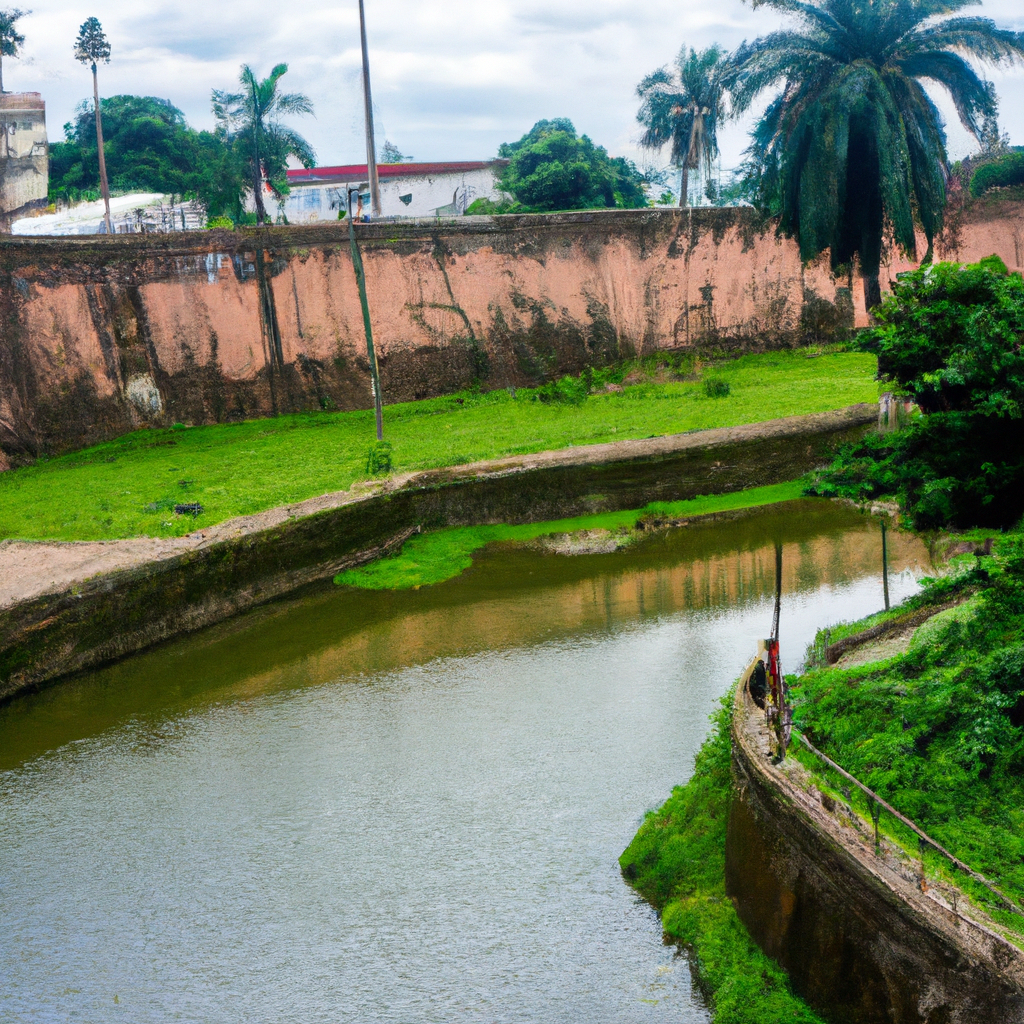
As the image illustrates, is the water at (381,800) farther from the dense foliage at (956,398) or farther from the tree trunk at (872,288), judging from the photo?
the tree trunk at (872,288)

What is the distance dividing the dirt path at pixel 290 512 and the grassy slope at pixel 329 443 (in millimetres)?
263

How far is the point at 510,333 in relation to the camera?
55.8ft

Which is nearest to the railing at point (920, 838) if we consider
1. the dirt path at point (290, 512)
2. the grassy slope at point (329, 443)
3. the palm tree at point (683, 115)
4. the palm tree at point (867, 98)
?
the dirt path at point (290, 512)

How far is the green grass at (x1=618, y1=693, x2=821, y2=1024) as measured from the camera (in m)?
4.71

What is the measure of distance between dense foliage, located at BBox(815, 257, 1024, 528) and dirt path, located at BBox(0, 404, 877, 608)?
6196mm

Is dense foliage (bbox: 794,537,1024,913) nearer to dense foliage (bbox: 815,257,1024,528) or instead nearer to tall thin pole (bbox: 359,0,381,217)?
dense foliage (bbox: 815,257,1024,528)

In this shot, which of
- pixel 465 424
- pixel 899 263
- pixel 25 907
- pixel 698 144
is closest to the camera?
pixel 25 907

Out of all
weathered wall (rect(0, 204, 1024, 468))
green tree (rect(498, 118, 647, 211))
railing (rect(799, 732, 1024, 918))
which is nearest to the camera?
railing (rect(799, 732, 1024, 918))

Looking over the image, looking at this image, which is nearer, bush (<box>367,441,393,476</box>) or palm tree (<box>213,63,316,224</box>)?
bush (<box>367,441,393,476</box>)

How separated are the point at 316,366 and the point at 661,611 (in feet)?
25.4

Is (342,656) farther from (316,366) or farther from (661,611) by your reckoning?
(316,366)

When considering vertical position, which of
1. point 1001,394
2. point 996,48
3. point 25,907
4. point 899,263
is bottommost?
point 25,907

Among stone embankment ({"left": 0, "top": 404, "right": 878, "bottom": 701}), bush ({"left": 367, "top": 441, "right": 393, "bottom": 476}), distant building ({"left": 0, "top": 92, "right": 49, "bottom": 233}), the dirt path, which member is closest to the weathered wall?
bush ({"left": 367, "top": 441, "right": 393, "bottom": 476})

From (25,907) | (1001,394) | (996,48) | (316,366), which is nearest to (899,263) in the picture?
(996,48)
